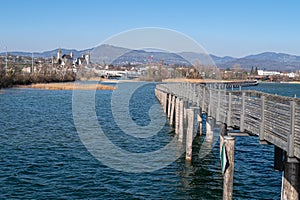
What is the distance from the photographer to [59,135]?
92.3 ft

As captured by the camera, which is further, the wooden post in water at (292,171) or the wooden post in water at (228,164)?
the wooden post in water at (228,164)

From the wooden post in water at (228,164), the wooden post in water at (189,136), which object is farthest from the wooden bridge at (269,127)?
the wooden post in water at (189,136)

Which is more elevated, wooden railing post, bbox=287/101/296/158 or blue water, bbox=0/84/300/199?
wooden railing post, bbox=287/101/296/158

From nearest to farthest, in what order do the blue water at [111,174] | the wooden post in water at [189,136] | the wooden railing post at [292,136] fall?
the wooden railing post at [292,136]
the blue water at [111,174]
the wooden post in water at [189,136]

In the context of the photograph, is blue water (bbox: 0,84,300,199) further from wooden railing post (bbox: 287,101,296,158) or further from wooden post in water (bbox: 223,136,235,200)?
wooden railing post (bbox: 287,101,296,158)

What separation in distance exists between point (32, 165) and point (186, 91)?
1310 centimetres

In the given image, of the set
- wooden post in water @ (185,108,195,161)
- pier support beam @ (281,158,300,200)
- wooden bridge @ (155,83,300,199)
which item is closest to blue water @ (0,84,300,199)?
wooden post in water @ (185,108,195,161)

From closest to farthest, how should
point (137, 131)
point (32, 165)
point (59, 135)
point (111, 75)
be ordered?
point (32, 165) < point (59, 135) < point (137, 131) < point (111, 75)

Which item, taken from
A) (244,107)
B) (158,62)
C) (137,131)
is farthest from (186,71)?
(244,107)

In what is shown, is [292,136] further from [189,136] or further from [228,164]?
[189,136]

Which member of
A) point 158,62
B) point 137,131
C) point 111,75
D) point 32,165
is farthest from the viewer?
point 111,75

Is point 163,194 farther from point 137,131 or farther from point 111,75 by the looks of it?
point 111,75

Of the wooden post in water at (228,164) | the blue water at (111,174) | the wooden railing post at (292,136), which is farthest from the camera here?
the blue water at (111,174)

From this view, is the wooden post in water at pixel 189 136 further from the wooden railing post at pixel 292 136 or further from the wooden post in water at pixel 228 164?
the wooden railing post at pixel 292 136
